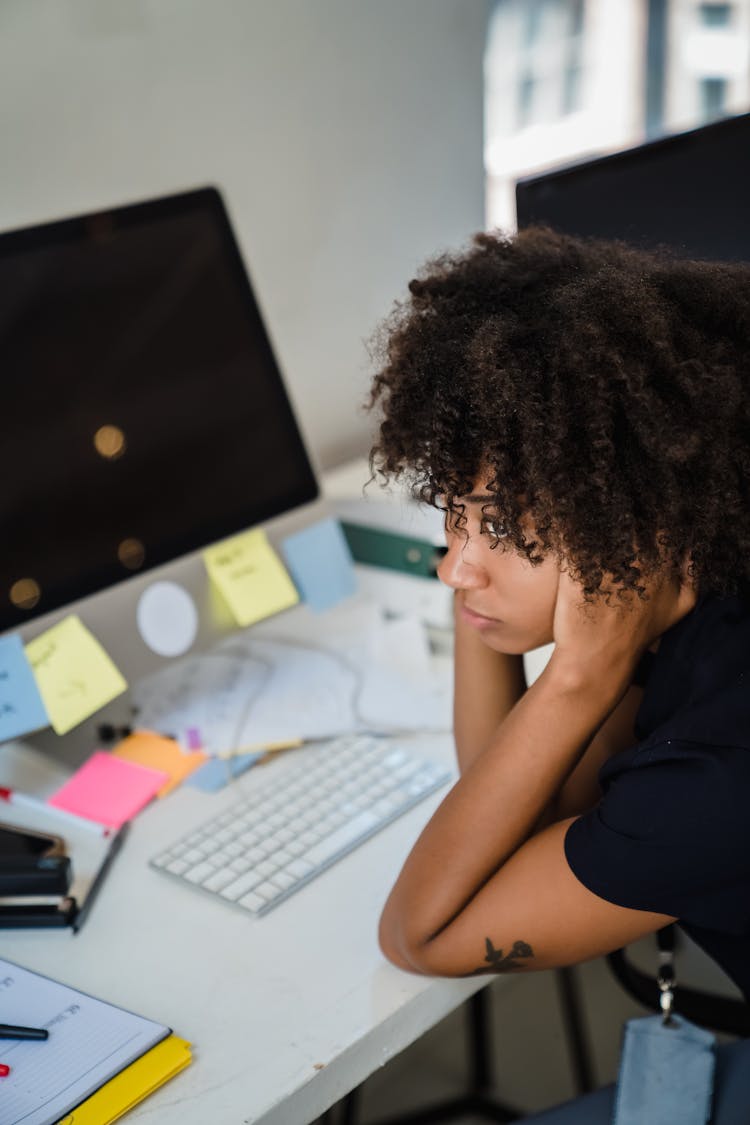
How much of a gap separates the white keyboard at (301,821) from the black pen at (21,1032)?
0.64 ft

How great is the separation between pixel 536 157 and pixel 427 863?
218 cm

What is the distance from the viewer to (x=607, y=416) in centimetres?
75

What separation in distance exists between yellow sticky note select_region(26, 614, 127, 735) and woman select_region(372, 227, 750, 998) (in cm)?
41

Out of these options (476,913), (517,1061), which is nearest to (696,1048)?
(476,913)

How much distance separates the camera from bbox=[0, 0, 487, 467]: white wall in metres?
1.34

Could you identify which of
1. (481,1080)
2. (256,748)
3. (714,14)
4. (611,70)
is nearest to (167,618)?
(256,748)

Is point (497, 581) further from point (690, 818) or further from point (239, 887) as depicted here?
point (239, 887)

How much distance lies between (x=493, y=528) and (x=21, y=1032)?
0.50m

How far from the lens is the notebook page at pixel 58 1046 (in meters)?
0.73

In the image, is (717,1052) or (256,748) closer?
(717,1052)

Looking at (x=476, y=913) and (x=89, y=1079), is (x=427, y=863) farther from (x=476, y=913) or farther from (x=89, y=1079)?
(x=89, y=1079)

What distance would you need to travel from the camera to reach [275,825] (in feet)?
3.36

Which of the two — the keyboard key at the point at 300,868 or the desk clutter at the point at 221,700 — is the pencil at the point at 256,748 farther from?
the keyboard key at the point at 300,868

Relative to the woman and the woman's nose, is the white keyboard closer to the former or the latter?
the woman
